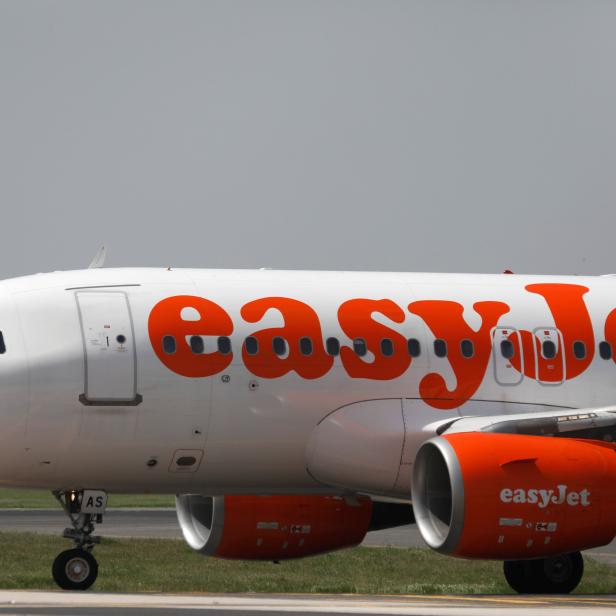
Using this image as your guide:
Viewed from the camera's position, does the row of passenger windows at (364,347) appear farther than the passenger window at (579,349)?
No

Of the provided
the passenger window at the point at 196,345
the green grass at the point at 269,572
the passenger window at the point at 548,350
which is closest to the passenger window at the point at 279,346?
the passenger window at the point at 196,345

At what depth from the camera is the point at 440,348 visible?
23234 millimetres

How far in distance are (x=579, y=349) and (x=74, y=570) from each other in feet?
25.6

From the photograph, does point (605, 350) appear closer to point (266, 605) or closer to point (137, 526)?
point (266, 605)

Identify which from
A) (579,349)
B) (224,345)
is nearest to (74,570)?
(224,345)

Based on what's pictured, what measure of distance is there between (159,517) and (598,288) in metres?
27.4

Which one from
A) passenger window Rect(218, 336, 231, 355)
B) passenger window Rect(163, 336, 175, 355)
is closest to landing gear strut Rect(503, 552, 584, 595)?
passenger window Rect(218, 336, 231, 355)

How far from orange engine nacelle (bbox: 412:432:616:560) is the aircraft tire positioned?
4404mm

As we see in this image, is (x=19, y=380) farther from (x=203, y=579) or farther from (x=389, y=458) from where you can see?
(x=203, y=579)

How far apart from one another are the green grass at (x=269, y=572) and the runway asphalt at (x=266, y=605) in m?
5.11

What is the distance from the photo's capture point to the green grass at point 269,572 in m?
27.6

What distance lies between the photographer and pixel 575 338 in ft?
78.6

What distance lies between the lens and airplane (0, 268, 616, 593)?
21016 mm

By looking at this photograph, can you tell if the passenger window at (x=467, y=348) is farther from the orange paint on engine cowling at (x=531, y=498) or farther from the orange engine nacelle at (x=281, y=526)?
the orange engine nacelle at (x=281, y=526)
